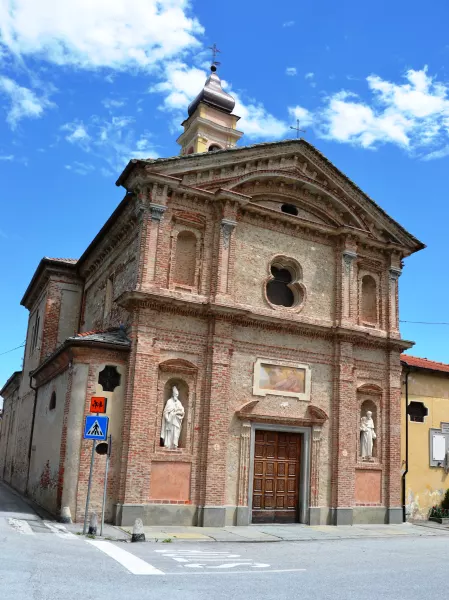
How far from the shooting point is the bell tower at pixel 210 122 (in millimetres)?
33125

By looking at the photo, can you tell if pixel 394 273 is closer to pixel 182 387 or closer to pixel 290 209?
pixel 290 209

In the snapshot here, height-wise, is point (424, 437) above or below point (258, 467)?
above

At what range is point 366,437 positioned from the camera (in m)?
19.3

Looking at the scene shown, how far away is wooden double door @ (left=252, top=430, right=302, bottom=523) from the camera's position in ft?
56.7

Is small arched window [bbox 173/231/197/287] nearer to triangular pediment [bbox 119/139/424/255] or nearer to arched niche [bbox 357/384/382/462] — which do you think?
triangular pediment [bbox 119/139/424/255]

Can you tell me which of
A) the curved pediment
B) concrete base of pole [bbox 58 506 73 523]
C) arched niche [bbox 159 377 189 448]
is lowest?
concrete base of pole [bbox 58 506 73 523]

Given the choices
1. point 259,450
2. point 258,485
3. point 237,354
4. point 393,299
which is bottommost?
point 258,485

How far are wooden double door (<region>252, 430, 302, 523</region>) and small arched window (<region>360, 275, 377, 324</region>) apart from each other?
492 centimetres

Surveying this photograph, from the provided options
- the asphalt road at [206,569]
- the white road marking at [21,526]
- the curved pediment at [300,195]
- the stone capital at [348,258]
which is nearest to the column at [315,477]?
the asphalt road at [206,569]

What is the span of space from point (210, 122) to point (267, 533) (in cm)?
2379

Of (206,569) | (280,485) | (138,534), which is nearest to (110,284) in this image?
(280,485)

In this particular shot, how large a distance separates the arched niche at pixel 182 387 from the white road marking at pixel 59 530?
3161 millimetres

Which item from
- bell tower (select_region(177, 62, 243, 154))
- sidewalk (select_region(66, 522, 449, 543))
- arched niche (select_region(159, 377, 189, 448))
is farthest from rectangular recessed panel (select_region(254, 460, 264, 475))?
bell tower (select_region(177, 62, 243, 154))

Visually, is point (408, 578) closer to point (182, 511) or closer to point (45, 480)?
point (182, 511)
